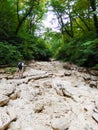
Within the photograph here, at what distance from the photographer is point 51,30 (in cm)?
2767

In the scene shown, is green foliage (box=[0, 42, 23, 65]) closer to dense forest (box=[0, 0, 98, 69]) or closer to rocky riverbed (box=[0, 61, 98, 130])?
dense forest (box=[0, 0, 98, 69])

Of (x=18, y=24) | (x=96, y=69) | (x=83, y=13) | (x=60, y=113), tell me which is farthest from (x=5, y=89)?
(x=83, y=13)

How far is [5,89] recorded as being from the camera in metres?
7.71

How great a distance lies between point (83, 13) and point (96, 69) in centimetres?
815

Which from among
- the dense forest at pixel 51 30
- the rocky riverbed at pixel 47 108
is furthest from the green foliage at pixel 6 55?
the rocky riverbed at pixel 47 108

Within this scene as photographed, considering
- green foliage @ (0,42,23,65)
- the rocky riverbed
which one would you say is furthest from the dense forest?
the rocky riverbed

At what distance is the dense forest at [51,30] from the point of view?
14.3 metres

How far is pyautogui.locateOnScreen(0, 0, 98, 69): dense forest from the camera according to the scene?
47.1 feet

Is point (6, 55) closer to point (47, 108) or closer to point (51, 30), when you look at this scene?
point (47, 108)

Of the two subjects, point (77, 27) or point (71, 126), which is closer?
point (71, 126)

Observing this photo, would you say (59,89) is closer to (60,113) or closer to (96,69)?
(60,113)

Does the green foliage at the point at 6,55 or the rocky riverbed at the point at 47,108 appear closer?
the rocky riverbed at the point at 47,108

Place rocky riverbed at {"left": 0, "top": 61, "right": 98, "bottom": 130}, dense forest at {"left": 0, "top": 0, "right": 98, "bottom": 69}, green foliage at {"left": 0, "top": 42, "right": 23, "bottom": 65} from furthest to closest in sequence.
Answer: dense forest at {"left": 0, "top": 0, "right": 98, "bottom": 69}, green foliage at {"left": 0, "top": 42, "right": 23, "bottom": 65}, rocky riverbed at {"left": 0, "top": 61, "right": 98, "bottom": 130}

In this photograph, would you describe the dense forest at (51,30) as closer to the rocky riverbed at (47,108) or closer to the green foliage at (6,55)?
the green foliage at (6,55)
